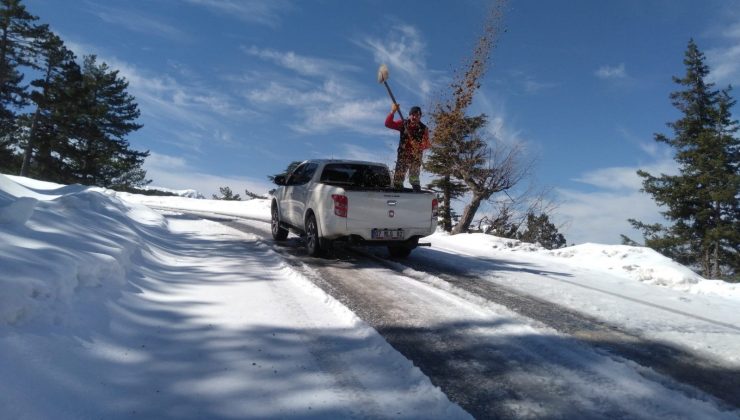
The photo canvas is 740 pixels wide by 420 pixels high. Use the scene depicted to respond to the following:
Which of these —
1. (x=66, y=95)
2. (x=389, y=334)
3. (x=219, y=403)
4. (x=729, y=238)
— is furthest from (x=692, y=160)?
(x=66, y=95)

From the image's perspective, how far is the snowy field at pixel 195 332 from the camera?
2.29m

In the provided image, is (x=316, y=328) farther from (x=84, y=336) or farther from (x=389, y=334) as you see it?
(x=84, y=336)

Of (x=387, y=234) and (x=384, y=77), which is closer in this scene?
(x=387, y=234)

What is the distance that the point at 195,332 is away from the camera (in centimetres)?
340

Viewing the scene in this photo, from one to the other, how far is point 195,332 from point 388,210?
4179 mm

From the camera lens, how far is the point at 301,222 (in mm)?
8359

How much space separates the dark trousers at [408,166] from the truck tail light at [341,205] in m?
4.33

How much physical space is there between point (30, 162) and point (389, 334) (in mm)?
39072

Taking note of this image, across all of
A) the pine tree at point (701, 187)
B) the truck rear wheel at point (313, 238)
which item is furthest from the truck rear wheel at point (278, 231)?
the pine tree at point (701, 187)

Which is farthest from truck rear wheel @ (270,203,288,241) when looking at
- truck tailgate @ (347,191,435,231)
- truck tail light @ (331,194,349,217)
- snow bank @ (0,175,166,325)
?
snow bank @ (0,175,166,325)

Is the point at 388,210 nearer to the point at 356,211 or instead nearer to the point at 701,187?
the point at 356,211

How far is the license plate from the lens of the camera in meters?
7.03

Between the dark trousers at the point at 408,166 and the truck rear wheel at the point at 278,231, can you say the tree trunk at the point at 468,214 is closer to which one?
the dark trousers at the point at 408,166

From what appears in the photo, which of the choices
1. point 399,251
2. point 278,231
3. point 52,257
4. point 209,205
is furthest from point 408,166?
point 209,205
